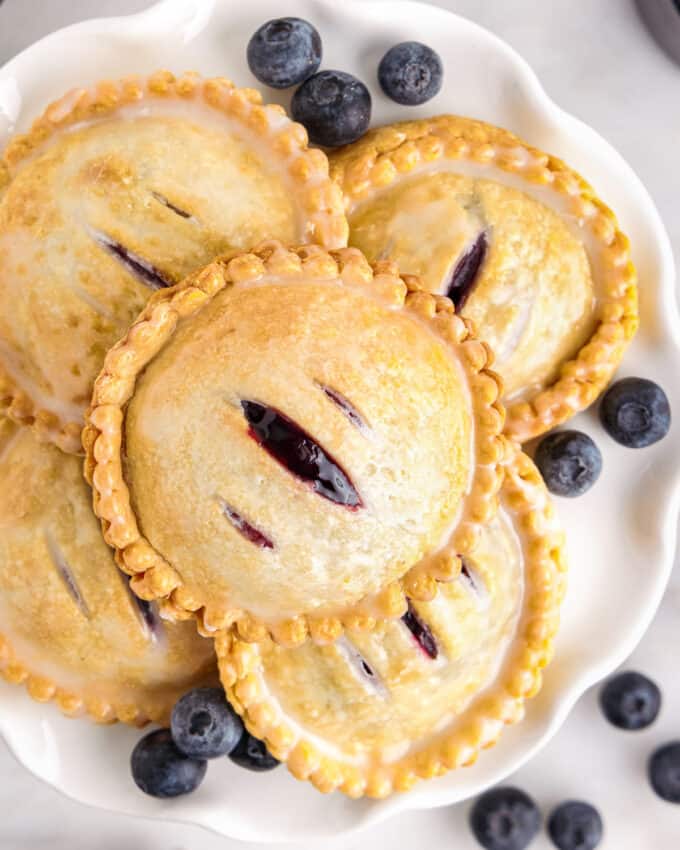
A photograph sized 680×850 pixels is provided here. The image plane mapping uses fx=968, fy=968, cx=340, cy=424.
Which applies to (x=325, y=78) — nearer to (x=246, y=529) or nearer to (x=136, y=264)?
(x=136, y=264)

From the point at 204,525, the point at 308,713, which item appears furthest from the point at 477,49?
the point at 308,713

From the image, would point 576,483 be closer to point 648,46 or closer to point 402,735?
point 402,735

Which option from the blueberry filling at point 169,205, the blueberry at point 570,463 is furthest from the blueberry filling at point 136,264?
the blueberry at point 570,463

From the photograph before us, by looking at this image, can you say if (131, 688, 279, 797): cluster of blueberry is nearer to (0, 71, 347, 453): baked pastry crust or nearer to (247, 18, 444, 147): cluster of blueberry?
(0, 71, 347, 453): baked pastry crust

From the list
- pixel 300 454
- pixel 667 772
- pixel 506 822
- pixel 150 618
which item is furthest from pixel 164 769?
pixel 667 772

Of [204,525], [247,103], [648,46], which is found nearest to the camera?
[204,525]
